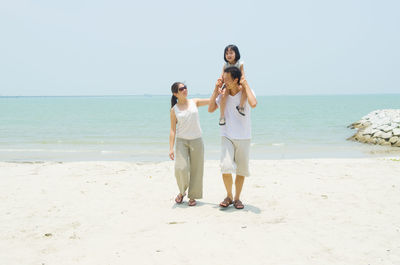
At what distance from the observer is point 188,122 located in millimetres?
5266

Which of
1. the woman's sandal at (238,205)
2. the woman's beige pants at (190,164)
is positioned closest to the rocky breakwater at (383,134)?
the woman's sandal at (238,205)

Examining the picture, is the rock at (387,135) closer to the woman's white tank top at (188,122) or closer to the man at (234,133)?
the man at (234,133)

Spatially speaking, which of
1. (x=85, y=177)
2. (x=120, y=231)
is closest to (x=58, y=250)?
(x=120, y=231)

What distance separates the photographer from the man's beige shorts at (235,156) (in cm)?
496

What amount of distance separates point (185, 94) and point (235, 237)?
85.6 inches

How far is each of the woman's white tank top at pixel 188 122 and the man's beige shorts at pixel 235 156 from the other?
0.50 m

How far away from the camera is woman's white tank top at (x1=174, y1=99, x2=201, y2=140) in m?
5.25

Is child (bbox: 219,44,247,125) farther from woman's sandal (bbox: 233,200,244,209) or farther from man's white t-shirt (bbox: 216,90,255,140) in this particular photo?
woman's sandal (bbox: 233,200,244,209)

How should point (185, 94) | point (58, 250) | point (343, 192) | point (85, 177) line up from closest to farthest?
point (58, 250), point (185, 94), point (343, 192), point (85, 177)

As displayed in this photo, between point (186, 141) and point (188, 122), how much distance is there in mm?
307

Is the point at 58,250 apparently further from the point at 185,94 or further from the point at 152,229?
the point at 185,94

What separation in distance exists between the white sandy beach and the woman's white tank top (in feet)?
3.56

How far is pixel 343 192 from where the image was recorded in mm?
6055

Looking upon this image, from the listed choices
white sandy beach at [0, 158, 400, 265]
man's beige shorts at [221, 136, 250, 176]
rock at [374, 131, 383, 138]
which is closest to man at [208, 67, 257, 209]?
man's beige shorts at [221, 136, 250, 176]
